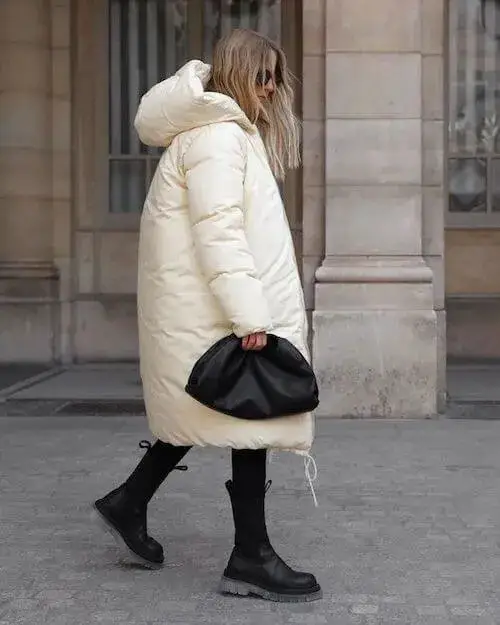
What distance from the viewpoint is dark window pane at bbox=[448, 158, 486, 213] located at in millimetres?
12859

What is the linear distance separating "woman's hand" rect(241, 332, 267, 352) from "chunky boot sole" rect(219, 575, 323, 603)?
88cm

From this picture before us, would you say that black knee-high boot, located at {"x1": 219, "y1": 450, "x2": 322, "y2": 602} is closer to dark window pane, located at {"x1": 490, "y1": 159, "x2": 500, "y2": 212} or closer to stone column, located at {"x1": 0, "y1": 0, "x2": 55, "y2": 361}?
stone column, located at {"x1": 0, "y1": 0, "x2": 55, "y2": 361}

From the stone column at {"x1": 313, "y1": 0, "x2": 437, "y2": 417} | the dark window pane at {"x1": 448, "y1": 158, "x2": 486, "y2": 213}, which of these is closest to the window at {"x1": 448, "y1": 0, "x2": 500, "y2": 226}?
the dark window pane at {"x1": 448, "y1": 158, "x2": 486, "y2": 213}

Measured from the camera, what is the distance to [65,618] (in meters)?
3.88

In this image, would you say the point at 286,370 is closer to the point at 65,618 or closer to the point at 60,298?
the point at 65,618

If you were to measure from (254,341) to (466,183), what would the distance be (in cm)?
943

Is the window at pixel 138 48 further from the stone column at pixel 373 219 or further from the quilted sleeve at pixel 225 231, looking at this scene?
the quilted sleeve at pixel 225 231

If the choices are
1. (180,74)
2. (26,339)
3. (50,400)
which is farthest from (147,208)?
(26,339)

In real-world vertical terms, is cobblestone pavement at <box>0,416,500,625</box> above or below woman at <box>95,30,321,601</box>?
below

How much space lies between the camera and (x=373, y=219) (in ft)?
28.3

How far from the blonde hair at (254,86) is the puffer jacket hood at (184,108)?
71 mm

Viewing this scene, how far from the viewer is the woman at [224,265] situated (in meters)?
3.91

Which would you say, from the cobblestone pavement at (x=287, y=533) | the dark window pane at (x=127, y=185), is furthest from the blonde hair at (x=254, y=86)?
the dark window pane at (x=127, y=185)

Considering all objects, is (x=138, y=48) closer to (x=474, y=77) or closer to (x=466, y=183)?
(x=474, y=77)
